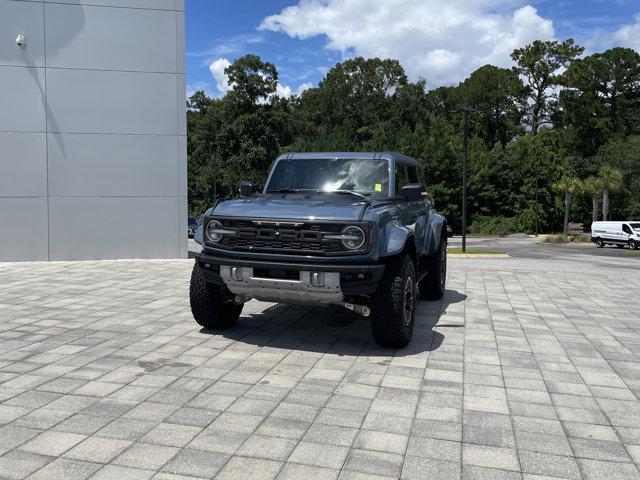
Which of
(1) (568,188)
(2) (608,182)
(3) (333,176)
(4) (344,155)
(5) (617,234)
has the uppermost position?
(2) (608,182)

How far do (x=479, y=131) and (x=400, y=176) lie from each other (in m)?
64.2

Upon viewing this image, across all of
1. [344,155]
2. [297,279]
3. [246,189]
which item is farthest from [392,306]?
[246,189]

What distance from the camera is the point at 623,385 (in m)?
4.99

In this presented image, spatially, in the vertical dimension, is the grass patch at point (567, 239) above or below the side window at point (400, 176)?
below

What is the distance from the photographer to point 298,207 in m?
5.66

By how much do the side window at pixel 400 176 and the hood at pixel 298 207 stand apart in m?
Result: 0.88

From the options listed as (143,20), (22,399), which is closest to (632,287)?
(22,399)

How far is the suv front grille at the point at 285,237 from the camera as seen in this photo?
5.38 metres

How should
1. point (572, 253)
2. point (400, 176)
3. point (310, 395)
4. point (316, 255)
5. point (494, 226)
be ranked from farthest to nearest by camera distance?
point (494, 226), point (572, 253), point (400, 176), point (316, 255), point (310, 395)

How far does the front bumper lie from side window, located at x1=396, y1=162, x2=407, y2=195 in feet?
5.86

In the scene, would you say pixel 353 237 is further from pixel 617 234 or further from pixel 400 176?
pixel 617 234

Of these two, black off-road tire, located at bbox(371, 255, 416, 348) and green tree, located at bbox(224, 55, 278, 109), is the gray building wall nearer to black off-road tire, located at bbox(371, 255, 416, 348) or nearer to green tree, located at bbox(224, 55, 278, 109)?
black off-road tire, located at bbox(371, 255, 416, 348)

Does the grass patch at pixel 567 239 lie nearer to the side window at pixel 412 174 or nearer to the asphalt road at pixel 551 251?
the asphalt road at pixel 551 251

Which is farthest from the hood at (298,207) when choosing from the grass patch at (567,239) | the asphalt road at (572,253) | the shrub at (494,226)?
the shrub at (494,226)
